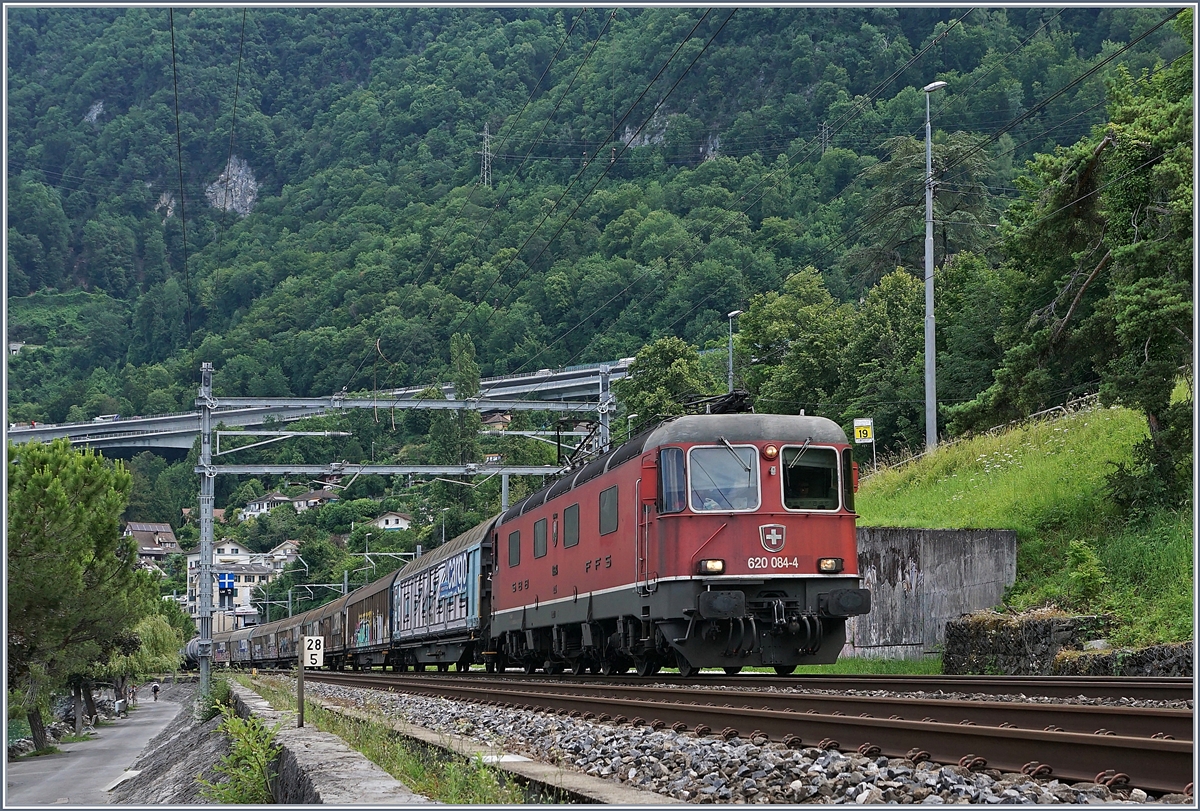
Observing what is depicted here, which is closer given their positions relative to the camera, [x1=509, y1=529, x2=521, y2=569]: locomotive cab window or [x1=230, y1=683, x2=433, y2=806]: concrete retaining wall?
[x1=230, y1=683, x2=433, y2=806]: concrete retaining wall

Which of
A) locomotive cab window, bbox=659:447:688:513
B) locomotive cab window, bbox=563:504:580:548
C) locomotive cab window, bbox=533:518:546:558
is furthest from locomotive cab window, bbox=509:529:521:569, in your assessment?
locomotive cab window, bbox=659:447:688:513

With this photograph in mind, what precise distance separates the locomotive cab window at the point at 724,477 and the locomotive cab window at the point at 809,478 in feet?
1.40

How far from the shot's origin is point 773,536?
51.0ft

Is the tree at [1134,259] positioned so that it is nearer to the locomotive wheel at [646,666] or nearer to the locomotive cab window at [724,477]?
the locomotive cab window at [724,477]

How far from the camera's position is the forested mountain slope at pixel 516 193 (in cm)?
5472

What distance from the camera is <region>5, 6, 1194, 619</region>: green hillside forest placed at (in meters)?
22.9

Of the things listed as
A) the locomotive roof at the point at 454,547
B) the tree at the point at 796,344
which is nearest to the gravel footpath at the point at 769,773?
the locomotive roof at the point at 454,547

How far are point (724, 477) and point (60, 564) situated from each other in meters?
19.8

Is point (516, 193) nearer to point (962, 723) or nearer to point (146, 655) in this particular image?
point (146, 655)

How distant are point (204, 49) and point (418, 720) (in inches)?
3760

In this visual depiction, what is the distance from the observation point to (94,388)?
103812 millimetres

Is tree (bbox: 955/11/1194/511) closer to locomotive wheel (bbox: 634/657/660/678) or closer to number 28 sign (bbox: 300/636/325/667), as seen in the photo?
locomotive wheel (bbox: 634/657/660/678)

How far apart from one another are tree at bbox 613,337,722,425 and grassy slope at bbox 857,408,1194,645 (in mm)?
24808

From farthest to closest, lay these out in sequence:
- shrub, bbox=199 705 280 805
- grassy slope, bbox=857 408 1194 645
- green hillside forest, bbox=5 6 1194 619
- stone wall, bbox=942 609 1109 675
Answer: green hillside forest, bbox=5 6 1194 619
grassy slope, bbox=857 408 1194 645
stone wall, bbox=942 609 1109 675
shrub, bbox=199 705 280 805
